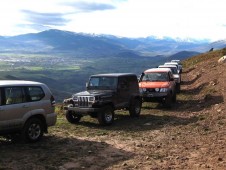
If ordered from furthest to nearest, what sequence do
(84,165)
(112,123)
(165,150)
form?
(112,123) < (165,150) < (84,165)

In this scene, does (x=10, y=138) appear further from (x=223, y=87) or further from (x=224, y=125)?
(x=223, y=87)

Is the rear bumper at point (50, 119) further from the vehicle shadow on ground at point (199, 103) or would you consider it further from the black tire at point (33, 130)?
the vehicle shadow on ground at point (199, 103)

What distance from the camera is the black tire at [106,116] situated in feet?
49.8

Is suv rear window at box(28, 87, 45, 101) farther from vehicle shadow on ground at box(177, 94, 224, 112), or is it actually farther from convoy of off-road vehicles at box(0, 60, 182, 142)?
vehicle shadow on ground at box(177, 94, 224, 112)

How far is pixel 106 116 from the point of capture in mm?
15477

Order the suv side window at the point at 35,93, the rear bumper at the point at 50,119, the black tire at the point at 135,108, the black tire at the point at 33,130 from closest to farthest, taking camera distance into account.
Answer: the black tire at the point at 33,130 < the suv side window at the point at 35,93 < the rear bumper at the point at 50,119 < the black tire at the point at 135,108

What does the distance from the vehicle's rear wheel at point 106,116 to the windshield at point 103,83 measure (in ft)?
3.72

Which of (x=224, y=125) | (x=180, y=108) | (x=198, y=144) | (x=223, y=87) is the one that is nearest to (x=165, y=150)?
(x=198, y=144)

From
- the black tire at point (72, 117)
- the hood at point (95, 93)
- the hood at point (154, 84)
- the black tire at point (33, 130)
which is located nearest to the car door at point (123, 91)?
the hood at point (95, 93)

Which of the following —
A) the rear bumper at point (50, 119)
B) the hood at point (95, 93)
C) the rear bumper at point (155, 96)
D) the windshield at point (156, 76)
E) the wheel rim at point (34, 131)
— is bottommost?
the wheel rim at point (34, 131)

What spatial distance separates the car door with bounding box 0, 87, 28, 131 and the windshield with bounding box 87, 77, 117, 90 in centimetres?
528

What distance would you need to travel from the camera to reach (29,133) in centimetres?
1191

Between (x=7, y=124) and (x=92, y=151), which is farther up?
(x=7, y=124)

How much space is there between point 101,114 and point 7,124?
485 cm
